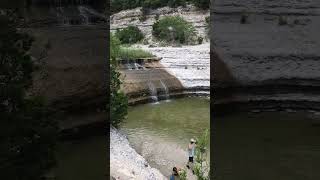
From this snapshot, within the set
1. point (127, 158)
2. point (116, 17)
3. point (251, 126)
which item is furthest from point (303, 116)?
point (116, 17)

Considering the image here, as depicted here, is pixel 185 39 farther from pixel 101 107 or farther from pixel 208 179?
pixel 208 179

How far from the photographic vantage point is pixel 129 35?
21.7m

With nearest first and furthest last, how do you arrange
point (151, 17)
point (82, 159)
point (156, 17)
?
point (82, 159), point (156, 17), point (151, 17)

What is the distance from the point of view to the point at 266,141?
728cm

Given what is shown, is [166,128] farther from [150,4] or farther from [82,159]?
[150,4]

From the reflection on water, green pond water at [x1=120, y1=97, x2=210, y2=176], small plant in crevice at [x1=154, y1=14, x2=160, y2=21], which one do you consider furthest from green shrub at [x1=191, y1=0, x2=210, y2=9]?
the reflection on water

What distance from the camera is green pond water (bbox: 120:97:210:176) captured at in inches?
325

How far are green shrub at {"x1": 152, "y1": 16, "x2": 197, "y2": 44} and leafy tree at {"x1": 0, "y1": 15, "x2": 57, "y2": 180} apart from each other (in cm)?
1729

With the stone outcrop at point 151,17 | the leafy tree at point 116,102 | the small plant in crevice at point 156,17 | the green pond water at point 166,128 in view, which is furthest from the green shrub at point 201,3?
the leafy tree at point 116,102

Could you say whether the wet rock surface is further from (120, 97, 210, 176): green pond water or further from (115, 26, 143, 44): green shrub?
(115, 26, 143, 44): green shrub

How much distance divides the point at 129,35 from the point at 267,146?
15.1m

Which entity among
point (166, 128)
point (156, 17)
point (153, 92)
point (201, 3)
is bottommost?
point (166, 128)

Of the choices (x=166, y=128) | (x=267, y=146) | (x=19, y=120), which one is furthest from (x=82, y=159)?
(x=166, y=128)

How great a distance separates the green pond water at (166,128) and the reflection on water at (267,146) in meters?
1.00
